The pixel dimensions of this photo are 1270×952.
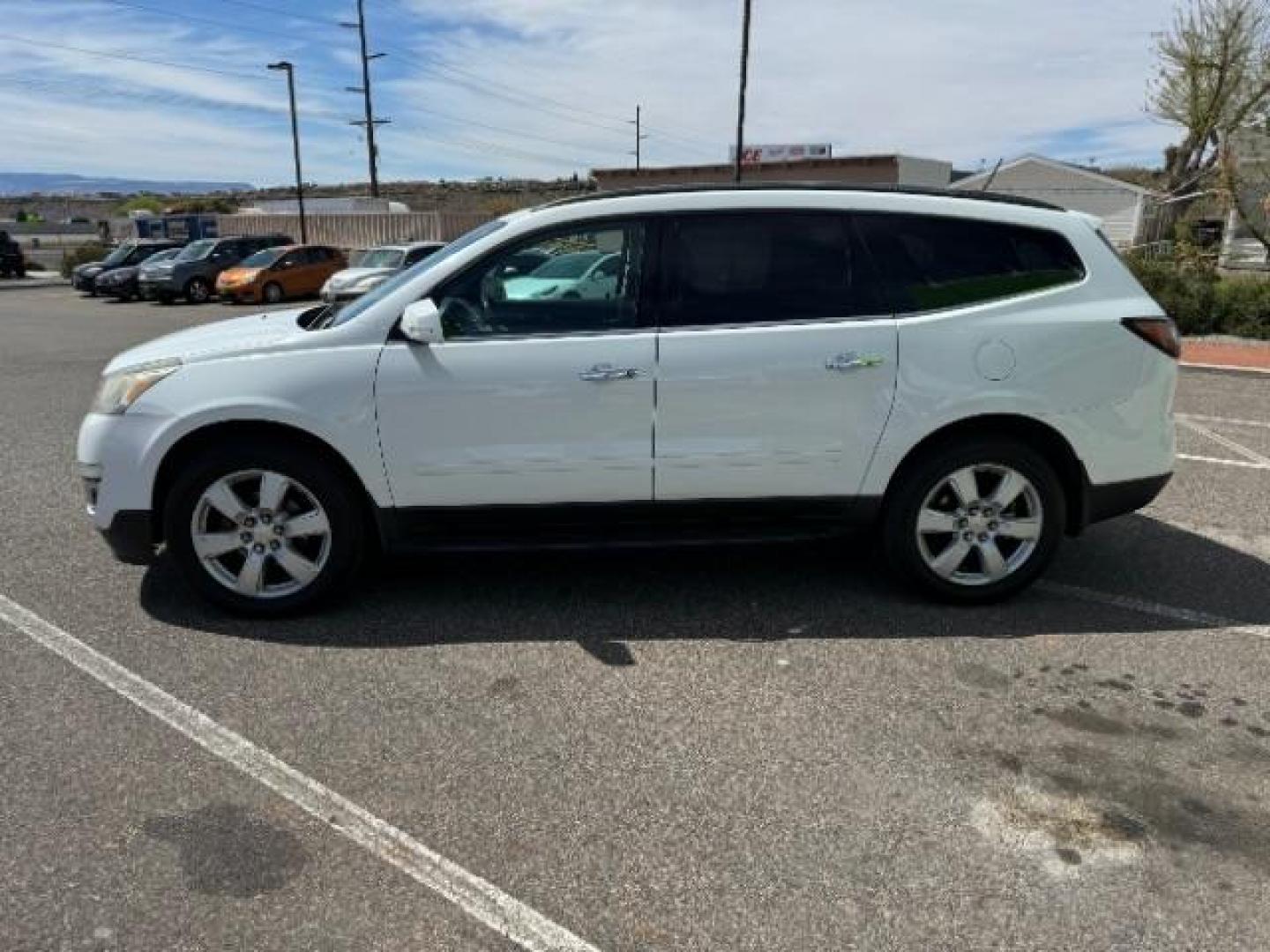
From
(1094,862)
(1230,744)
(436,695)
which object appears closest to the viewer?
(1094,862)

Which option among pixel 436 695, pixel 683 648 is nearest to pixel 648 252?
pixel 683 648

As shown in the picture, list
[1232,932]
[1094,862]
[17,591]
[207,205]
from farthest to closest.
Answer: [207,205], [17,591], [1094,862], [1232,932]

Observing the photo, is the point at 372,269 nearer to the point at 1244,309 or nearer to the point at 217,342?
the point at 1244,309

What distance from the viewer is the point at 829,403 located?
13.0ft

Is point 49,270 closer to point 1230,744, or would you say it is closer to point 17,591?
point 17,591

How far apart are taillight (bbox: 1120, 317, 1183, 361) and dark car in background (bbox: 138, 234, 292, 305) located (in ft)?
83.8

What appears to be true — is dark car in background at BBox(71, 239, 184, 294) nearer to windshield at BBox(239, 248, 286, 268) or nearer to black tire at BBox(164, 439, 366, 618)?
windshield at BBox(239, 248, 286, 268)

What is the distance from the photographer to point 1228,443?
7.36 meters

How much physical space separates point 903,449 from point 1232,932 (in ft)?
7.01

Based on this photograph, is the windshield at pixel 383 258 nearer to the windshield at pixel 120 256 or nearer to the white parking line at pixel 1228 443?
the windshield at pixel 120 256

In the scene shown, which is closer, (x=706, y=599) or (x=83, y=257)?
(x=706, y=599)

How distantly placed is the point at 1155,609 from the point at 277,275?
24.2 m

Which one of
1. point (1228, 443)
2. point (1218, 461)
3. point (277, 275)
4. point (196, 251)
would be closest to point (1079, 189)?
point (277, 275)

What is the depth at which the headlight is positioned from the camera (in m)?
3.92
